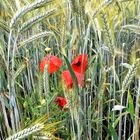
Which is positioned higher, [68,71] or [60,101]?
[68,71]

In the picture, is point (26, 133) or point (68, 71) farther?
point (68, 71)

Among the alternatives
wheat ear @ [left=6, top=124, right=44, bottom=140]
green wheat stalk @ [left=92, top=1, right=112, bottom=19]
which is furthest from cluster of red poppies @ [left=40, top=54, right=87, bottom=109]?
wheat ear @ [left=6, top=124, right=44, bottom=140]

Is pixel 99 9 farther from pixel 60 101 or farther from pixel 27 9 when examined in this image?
pixel 60 101

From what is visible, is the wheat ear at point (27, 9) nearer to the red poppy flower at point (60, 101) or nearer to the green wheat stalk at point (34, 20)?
the green wheat stalk at point (34, 20)

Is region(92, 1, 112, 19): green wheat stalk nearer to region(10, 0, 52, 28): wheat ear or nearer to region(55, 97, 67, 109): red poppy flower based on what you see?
region(10, 0, 52, 28): wheat ear

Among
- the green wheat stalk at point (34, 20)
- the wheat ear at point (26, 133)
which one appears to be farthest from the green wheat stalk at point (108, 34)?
the wheat ear at point (26, 133)

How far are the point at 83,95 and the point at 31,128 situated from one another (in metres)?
0.36

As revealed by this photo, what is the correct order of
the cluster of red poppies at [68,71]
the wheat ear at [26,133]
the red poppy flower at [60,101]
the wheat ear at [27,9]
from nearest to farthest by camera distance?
1. the wheat ear at [26,133]
2. the wheat ear at [27,9]
3. the cluster of red poppies at [68,71]
4. the red poppy flower at [60,101]

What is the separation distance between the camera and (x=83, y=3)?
84 cm

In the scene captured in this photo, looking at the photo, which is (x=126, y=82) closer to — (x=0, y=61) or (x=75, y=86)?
(x=75, y=86)

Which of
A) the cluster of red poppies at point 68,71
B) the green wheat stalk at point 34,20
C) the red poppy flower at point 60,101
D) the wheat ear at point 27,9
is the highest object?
the wheat ear at point 27,9

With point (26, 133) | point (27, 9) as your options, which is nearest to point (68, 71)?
point (27, 9)

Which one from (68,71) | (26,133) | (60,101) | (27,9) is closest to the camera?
(26,133)

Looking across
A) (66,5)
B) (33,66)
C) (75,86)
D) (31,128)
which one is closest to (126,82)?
(75,86)
